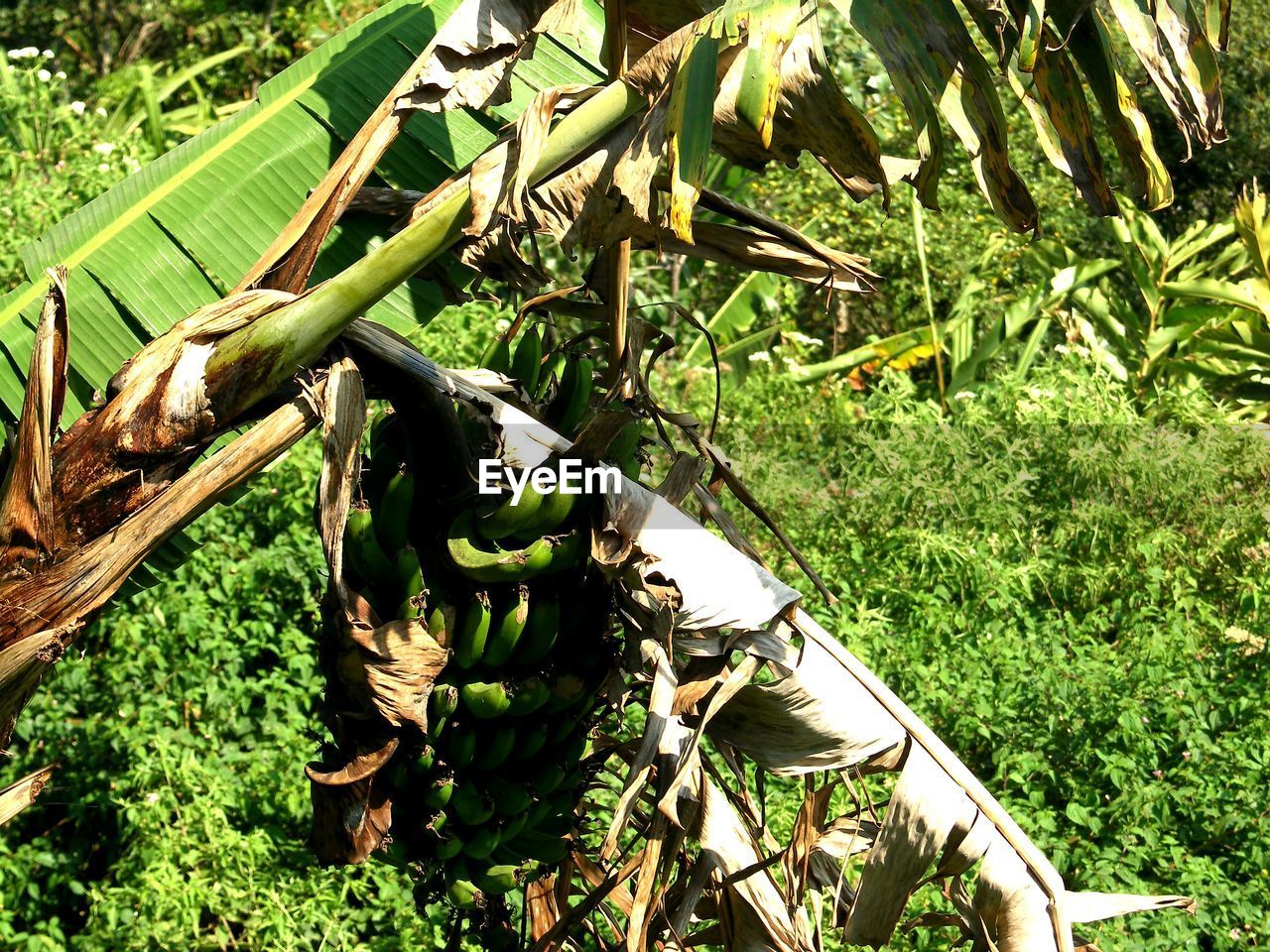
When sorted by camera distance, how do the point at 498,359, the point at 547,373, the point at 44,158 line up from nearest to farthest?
the point at 498,359, the point at 547,373, the point at 44,158

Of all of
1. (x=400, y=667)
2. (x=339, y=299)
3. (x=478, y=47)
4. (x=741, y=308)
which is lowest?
(x=741, y=308)

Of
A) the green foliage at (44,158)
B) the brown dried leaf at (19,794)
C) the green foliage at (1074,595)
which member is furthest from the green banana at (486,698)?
the green foliage at (44,158)

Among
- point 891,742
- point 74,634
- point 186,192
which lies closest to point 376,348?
point 74,634

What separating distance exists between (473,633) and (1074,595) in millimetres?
3252

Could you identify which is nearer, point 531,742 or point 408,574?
point 408,574

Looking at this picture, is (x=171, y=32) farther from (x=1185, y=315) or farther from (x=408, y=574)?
(x=408, y=574)

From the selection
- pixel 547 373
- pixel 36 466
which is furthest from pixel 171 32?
pixel 36 466

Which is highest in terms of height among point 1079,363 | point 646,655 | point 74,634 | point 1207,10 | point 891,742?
point 1207,10

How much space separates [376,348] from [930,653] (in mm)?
2630

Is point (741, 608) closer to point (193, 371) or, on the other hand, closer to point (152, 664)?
point (193, 371)

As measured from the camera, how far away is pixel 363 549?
60.1 inches

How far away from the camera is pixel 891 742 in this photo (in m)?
1.71

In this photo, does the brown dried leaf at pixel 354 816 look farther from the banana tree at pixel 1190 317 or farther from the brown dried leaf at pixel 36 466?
the banana tree at pixel 1190 317

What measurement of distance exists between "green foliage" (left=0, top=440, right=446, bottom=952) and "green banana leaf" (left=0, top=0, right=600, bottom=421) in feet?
4.05
